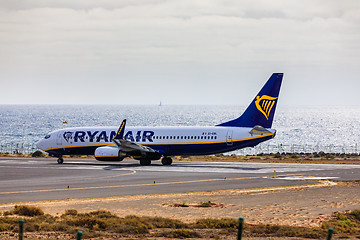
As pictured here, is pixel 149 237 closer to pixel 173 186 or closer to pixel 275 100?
pixel 173 186

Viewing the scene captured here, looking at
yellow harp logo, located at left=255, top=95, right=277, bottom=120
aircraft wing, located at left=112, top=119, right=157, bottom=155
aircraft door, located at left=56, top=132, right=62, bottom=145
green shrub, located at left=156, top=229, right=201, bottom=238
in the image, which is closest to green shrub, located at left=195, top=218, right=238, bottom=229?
green shrub, located at left=156, top=229, right=201, bottom=238

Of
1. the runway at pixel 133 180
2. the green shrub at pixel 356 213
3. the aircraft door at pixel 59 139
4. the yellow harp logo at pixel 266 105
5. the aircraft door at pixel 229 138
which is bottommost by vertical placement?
the runway at pixel 133 180

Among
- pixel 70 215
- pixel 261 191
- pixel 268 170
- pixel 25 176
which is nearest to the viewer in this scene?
pixel 70 215

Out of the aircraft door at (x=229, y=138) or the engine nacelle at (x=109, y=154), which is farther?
the engine nacelle at (x=109, y=154)

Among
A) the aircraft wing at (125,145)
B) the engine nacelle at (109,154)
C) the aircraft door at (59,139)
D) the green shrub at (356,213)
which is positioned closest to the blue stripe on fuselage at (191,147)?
the aircraft door at (59,139)

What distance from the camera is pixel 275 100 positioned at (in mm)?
53094

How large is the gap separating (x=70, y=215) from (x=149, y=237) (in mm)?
5082

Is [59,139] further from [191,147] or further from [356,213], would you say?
[356,213]

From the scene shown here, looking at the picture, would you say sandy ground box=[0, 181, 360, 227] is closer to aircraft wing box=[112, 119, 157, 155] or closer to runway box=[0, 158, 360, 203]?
runway box=[0, 158, 360, 203]

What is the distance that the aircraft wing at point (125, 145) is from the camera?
54219mm

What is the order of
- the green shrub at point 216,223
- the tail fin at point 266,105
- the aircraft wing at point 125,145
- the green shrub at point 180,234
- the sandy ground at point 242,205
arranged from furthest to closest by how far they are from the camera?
1. the aircraft wing at point 125,145
2. the tail fin at point 266,105
3. the sandy ground at point 242,205
4. the green shrub at point 216,223
5. the green shrub at point 180,234

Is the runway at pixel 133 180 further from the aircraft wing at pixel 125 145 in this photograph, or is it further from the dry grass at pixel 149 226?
the dry grass at pixel 149 226

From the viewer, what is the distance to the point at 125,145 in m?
55.3

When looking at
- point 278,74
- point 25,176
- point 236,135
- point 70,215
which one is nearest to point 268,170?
point 236,135
